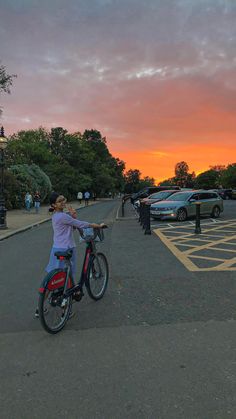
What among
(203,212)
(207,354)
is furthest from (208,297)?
(203,212)

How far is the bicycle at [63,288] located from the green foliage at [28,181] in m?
27.6

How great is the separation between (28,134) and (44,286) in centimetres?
7251

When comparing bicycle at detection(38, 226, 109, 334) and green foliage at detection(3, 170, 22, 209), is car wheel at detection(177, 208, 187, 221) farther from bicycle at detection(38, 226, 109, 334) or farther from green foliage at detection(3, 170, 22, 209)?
green foliage at detection(3, 170, 22, 209)

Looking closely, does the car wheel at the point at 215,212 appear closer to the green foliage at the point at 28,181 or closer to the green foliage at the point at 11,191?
the green foliage at the point at 11,191

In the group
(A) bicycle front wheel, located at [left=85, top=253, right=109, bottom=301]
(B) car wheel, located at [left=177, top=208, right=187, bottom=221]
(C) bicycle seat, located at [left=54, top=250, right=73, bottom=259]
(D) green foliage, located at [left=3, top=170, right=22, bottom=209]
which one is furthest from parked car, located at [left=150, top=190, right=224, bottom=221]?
(D) green foliage, located at [left=3, top=170, right=22, bottom=209]

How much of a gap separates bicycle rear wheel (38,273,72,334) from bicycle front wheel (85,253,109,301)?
2.39 ft

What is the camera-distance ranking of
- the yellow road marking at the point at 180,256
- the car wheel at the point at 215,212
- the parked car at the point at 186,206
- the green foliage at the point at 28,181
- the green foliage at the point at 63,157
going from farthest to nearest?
the green foliage at the point at 63,157
the green foliage at the point at 28,181
the car wheel at the point at 215,212
the parked car at the point at 186,206
the yellow road marking at the point at 180,256

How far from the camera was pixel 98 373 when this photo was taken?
127 inches

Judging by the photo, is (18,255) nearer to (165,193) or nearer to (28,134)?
(165,193)

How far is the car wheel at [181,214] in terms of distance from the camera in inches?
688

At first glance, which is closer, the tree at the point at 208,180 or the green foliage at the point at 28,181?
the green foliage at the point at 28,181

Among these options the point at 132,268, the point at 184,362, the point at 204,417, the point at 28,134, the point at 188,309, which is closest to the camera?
the point at 204,417

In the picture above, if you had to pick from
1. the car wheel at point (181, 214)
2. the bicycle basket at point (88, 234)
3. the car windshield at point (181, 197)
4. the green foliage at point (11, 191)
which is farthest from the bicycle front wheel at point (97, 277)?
the green foliage at point (11, 191)

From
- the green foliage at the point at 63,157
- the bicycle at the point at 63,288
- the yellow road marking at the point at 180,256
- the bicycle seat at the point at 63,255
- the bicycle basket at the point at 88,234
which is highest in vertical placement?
the green foliage at the point at 63,157
